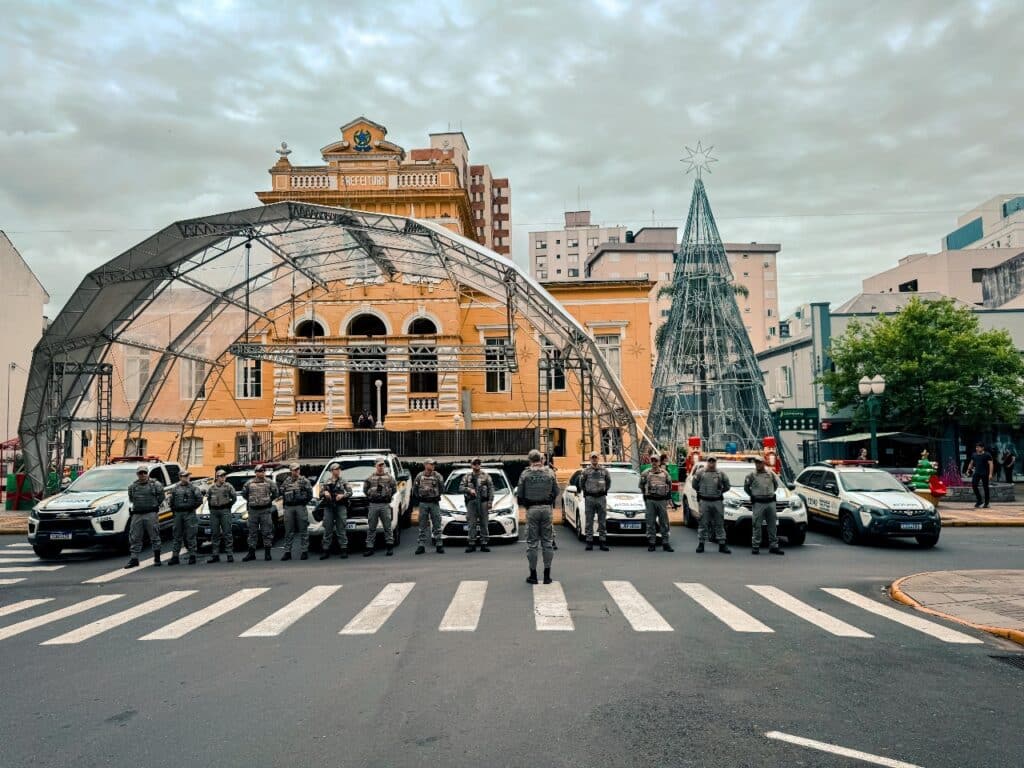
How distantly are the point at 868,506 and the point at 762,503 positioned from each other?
91.6 inches

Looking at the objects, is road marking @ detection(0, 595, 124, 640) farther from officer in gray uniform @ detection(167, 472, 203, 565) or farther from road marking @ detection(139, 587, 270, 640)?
officer in gray uniform @ detection(167, 472, 203, 565)

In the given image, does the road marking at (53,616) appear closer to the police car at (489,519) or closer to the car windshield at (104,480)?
the car windshield at (104,480)

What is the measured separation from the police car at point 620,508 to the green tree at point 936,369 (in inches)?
741

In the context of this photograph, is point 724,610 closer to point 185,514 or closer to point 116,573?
point 185,514

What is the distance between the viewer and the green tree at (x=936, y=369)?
2977 centimetres

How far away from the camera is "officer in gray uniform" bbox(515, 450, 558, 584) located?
10.8 m

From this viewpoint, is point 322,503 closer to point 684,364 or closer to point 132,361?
point 132,361

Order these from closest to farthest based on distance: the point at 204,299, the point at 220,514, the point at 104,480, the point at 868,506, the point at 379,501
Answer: the point at 220,514 → the point at 379,501 → the point at 868,506 → the point at 104,480 → the point at 204,299

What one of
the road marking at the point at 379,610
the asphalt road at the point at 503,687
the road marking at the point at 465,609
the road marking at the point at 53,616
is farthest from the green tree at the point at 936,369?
the road marking at the point at 53,616

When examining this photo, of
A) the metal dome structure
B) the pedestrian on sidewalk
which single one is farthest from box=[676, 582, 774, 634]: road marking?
the pedestrian on sidewalk

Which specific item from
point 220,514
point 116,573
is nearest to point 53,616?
point 116,573

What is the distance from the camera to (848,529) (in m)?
14.9

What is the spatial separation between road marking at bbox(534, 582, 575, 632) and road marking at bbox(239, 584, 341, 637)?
280 centimetres

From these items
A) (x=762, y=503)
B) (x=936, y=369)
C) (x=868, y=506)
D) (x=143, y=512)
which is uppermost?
(x=936, y=369)
